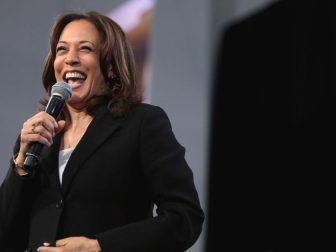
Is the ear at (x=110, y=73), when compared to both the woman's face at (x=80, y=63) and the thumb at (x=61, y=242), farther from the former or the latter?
the thumb at (x=61, y=242)

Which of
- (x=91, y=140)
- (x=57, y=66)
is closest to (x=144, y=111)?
(x=91, y=140)

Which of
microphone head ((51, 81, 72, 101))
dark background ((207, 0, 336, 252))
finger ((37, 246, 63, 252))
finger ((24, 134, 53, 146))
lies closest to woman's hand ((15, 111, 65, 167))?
finger ((24, 134, 53, 146))

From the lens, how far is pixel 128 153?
1.36 meters

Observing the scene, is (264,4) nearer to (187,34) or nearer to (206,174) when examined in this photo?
(187,34)

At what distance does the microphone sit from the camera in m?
1.25

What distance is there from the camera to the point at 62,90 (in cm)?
→ 138

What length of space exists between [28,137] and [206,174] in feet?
7.85

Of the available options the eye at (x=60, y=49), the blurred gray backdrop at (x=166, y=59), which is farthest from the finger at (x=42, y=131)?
the blurred gray backdrop at (x=166, y=59)

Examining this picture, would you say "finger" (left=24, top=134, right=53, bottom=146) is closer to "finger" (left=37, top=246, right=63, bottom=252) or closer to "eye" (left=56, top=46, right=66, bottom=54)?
"finger" (left=37, top=246, right=63, bottom=252)

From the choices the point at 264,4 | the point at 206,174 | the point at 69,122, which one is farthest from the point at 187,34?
the point at 69,122

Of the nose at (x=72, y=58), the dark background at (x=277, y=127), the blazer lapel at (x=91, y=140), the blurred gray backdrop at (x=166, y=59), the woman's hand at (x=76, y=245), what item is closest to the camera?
the woman's hand at (x=76, y=245)

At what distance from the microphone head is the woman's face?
0.07 meters

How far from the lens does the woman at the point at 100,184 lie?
127cm

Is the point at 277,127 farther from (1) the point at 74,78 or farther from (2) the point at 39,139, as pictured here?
(2) the point at 39,139
